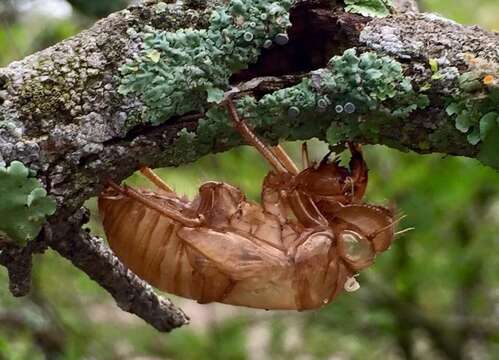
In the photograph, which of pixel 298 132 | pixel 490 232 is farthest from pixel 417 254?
pixel 298 132

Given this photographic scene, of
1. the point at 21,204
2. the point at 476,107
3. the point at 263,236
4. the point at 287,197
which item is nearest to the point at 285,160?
the point at 287,197

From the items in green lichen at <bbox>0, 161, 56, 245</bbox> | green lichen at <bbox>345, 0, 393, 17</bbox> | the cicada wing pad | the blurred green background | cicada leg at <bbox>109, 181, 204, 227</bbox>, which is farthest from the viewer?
the blurred green background

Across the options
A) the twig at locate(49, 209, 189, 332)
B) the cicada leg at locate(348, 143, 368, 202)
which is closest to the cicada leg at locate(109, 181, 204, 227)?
the twig at locate(49, 209, 189, 332)

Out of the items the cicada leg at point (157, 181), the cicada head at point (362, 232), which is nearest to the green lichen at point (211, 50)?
the cicada leg at point (157, 181)

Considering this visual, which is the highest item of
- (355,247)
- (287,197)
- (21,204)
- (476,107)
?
(476,107)

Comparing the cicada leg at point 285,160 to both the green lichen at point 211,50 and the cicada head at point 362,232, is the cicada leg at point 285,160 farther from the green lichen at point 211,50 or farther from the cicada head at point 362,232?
the green lichen at point 211,50

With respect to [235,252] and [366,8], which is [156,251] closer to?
[235,252]

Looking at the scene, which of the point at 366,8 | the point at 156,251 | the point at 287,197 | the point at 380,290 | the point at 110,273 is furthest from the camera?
the point at 380,290

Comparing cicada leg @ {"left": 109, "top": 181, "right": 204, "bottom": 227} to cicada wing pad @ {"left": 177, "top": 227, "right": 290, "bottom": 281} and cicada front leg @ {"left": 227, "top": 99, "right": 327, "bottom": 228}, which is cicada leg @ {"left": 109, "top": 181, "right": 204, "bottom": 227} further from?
cicada front leg @ {"left": 227, "top": 99, "right": 327, "bottom": 228}
